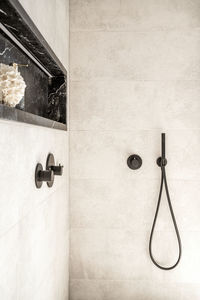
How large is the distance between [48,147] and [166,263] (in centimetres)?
118

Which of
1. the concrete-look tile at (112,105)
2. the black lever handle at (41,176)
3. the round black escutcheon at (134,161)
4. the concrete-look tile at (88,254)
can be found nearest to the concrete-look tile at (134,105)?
the concrete-look tile at (112,105)

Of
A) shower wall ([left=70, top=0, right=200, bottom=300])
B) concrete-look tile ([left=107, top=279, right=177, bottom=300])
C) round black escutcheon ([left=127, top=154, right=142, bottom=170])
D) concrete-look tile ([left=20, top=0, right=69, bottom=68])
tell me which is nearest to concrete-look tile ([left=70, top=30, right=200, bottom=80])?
shower wall ([left=70, top=0, right=200, bottom=300])

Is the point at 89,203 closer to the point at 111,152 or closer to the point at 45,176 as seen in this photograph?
the point at 111,152

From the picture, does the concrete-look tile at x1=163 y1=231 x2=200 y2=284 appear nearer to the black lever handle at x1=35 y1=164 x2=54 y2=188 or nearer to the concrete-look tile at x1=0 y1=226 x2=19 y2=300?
the black lever handle at x1=35 y1=164 x2=54 y2=188

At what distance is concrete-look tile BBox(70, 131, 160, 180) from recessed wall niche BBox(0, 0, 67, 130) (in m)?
0.30

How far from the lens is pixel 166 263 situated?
6.07 ft

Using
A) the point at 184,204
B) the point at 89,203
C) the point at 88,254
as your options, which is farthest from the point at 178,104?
the point at 88,254

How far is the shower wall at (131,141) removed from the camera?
1.83 metres

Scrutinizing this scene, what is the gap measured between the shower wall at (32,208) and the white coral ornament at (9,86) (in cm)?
7

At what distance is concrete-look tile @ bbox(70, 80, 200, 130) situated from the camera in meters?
1.83

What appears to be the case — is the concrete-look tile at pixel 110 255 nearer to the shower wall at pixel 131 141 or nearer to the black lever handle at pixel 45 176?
the shower wall at pixel 131 141

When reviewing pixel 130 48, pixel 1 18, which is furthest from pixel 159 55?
pixel 1 18

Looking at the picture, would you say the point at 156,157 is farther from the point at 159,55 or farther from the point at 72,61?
the point at 72,61

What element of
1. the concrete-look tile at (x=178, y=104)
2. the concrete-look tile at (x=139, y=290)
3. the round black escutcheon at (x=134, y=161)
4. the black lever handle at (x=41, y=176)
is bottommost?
the concrete-look tile at (x=139, y=290)
